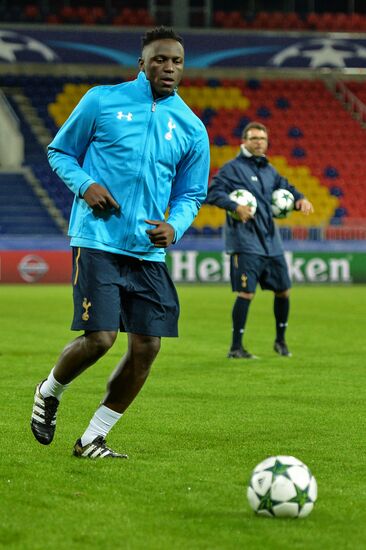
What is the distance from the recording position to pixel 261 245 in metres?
11.8

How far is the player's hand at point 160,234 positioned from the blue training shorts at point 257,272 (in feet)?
19.8

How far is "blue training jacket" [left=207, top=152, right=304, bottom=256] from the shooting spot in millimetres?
11766

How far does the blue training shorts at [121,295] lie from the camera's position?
225 inches

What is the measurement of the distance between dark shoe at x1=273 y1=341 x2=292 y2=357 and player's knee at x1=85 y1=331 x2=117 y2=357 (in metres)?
6.47

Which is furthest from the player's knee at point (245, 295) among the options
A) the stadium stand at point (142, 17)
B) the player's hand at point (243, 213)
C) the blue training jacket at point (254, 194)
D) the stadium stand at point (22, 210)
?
the stadium stand at point (142, 17)

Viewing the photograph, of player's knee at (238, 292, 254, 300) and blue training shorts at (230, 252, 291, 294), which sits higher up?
blue training shorts at (230, 252, 291, 294)

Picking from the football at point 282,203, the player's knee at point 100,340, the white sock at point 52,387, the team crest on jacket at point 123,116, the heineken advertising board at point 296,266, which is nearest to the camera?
the player's knee at point 100,340

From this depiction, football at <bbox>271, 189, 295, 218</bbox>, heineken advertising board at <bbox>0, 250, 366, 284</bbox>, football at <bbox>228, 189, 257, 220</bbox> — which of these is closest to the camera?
football at <bbox>228, 189, 257, 220</bbox>

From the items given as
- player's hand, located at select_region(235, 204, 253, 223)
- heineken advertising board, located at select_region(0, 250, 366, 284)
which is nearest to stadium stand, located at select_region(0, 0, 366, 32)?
heineken advertising board, located at select_region(0, 250, 366, 284)

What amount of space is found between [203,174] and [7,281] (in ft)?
66.6

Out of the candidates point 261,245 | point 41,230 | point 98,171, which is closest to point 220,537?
point 98,171

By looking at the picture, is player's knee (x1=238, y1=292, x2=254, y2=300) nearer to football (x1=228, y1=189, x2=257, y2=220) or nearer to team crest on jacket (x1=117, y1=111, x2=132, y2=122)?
football (x1=228, y1=189, x2=257, y2=220)

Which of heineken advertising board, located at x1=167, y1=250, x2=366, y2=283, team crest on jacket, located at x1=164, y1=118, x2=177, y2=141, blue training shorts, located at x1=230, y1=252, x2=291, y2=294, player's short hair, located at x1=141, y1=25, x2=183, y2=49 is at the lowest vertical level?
heineken advertising board, located at x1=167, y1=250, x2=366, y2=283

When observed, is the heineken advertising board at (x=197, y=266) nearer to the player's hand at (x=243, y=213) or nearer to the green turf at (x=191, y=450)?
the green turf at (x=191, y=450)
